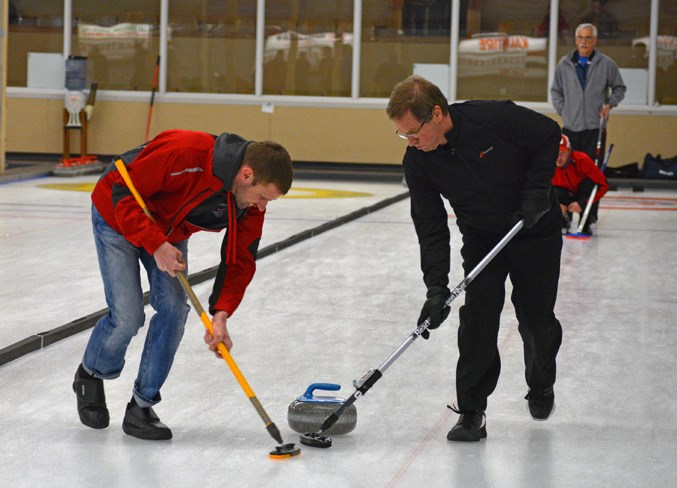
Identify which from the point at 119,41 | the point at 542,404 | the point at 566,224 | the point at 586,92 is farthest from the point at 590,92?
the point at 119,41

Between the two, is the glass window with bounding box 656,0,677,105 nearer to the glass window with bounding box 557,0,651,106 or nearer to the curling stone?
the glass window with bounding box 557,0,651,106

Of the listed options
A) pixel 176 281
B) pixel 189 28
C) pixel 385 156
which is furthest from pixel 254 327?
pixel 189 28

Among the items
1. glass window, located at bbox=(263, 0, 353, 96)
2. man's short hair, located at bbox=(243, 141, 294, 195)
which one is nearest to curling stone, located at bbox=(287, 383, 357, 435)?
man's short hair, located at bbox=(243, 141, 294, 195)

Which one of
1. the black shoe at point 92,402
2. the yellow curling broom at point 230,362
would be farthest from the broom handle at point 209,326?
the black shoe at point 92,402

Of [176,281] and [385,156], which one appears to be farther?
[385,156]

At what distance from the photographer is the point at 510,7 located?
1602cm

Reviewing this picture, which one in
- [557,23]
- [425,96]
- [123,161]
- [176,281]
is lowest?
[176,281]

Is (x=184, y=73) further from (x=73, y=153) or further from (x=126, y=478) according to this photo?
(x=126, y=478)

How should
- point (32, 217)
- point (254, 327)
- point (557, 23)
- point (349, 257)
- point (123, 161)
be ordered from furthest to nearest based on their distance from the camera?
point (557, 23) < point (32, 217) < point (349, 257) < point (254, 327) < point (123, 161)

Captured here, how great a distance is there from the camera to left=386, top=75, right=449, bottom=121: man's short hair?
3.52m

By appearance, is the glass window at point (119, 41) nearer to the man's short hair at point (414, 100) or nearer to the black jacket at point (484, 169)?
the black jacket at point (484, 169)

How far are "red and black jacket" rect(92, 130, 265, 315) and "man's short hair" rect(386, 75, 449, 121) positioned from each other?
1.58 feet

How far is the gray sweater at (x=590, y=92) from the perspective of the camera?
1006cm

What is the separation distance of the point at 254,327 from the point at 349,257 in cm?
263
